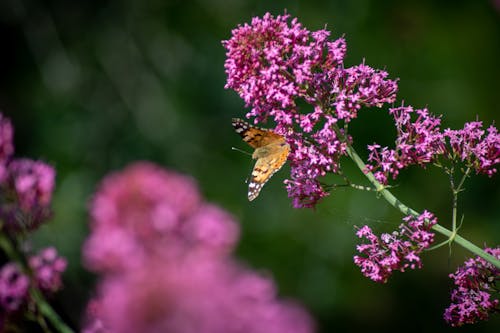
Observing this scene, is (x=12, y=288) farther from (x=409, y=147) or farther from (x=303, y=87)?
(x=409, y=147)

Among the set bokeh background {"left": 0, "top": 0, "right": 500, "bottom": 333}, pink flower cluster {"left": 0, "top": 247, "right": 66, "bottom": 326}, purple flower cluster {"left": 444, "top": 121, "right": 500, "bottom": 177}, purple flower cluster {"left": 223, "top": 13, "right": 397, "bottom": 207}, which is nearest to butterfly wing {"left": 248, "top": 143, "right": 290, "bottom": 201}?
purple flower cluster {"left": 223, "top": 13, "right": 397, "bottom": 207}

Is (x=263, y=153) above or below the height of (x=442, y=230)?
above

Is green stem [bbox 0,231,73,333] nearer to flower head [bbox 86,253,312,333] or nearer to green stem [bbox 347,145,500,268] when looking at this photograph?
flower head [bbox 86,253,312,333]

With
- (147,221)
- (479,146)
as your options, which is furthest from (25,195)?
(479,146)

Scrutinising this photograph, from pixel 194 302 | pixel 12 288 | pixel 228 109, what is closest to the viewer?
pixel 194 302

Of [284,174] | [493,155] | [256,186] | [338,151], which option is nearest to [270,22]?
[338,151]

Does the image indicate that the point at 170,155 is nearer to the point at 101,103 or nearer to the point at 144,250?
the point at 101,103

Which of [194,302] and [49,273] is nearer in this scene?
[194,302]
